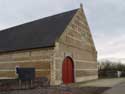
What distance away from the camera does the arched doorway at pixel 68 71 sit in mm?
21922

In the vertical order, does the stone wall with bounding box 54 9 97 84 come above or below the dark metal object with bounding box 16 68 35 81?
above

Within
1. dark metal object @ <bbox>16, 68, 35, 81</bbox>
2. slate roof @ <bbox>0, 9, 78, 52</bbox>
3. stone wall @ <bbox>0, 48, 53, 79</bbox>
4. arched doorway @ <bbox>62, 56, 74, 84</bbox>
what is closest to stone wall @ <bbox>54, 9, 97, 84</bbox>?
arched doorway @ <bbox>62, 56, 74, 84</bbox>

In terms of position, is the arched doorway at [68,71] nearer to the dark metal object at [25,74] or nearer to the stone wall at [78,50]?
the stone wall at [78,50]

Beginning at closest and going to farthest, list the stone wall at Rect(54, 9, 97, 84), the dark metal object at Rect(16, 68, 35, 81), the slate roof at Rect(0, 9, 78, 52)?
the dark metal object at Rect(16, 68, 35, 81), the stone wall at Rect(54, 9, 97, 84), the slate roof at Rect(0, 9, 78, 52)

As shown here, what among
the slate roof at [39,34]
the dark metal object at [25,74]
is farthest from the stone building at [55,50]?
the dark metal object at [25,74]

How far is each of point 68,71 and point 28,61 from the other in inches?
174

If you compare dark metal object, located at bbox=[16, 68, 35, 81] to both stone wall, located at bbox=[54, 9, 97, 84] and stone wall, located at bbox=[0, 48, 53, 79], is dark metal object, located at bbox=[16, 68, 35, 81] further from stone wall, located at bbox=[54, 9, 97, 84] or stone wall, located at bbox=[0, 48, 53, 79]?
stone wall, located at bbox=[54, 9, 97, 84]

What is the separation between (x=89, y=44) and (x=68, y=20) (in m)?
6.27

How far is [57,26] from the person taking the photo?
23188mm

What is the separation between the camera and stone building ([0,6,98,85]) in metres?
20.6

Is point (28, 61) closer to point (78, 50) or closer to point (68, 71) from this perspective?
point (68, 71)

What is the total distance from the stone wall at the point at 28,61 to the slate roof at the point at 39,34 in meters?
0.59

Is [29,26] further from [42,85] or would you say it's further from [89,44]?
[42,85]

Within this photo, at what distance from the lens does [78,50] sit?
81.6ft
